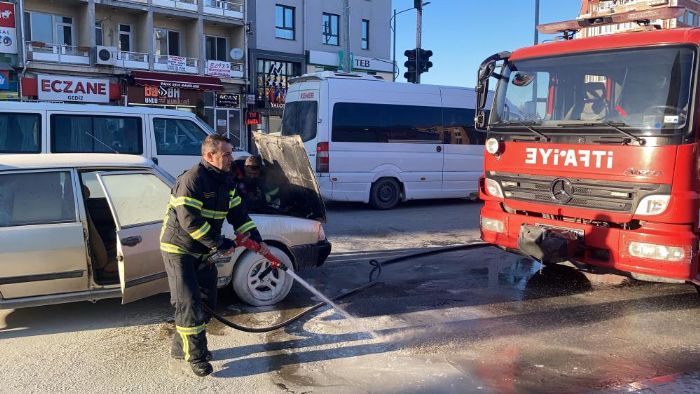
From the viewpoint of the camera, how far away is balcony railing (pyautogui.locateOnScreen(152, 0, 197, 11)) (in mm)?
26797

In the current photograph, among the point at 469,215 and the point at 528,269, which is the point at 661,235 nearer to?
the point at 528,269

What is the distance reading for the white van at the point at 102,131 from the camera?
27.0 feet

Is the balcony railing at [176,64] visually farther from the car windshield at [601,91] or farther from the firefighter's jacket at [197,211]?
the firefighter's jacket at [197,211]

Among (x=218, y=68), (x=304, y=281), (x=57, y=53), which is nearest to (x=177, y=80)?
(x=218, y=68)

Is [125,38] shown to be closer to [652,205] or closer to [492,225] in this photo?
[492,225]

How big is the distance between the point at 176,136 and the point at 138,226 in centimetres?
505

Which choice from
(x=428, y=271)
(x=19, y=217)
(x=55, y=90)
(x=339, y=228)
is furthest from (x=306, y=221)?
(x=55, y=90)

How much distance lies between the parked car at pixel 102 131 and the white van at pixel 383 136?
9.82 ft

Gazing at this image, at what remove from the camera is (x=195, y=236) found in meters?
3.83

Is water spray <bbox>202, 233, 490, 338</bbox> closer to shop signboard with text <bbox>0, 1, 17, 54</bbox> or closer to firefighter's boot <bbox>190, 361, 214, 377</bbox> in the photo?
firefighter's boot <bbox>190, 361, 214, 377</bbox>

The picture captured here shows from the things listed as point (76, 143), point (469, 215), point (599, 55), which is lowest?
point (469, 215)

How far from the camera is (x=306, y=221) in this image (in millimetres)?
5781

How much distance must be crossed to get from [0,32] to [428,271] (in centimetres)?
2265

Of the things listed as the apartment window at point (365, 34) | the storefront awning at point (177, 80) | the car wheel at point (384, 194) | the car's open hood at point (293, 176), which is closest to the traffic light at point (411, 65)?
the car wheel at point (384, 194)
